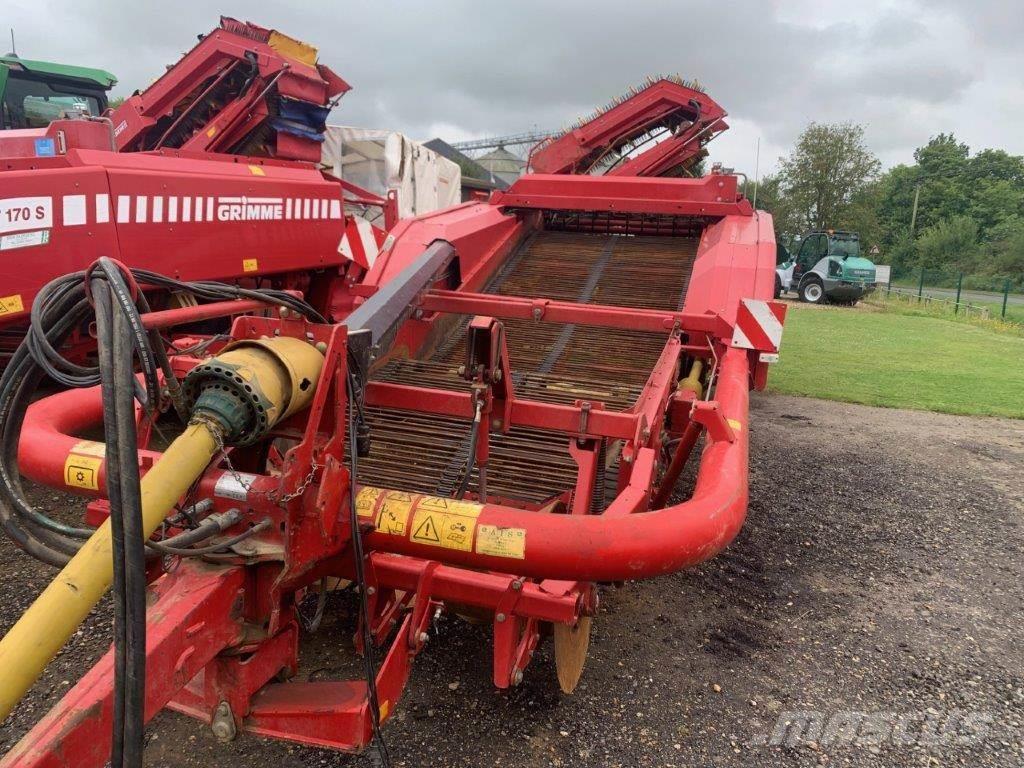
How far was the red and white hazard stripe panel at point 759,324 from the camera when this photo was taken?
328 cm

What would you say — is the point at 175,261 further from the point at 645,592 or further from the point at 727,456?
the point at 727,456

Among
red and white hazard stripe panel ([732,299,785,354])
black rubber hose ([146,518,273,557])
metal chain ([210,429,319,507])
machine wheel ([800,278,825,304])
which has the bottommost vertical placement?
black rubber hose ([146,518,273,557])

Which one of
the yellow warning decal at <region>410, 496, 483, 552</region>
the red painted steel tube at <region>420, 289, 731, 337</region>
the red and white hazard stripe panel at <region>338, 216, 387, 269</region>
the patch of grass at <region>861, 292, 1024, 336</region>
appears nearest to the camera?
the yellow warning decal at <region>410, 496, 483, 552</region>

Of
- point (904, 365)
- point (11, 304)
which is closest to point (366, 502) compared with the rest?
point (11, 304)

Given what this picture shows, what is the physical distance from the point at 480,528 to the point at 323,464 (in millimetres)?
373

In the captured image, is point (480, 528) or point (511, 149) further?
point (511, 149)

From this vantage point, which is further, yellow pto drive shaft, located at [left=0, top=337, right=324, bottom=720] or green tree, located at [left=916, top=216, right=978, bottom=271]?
green tree, located at [left=916, top=216, right=978, bottom=271]

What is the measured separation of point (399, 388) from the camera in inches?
94.0

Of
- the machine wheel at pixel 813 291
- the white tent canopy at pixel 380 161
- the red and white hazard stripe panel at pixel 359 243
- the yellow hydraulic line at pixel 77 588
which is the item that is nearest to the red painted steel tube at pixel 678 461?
the yellow hydraulic line at pixel 77 588

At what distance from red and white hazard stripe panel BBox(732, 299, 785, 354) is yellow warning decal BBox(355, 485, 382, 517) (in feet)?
6.92

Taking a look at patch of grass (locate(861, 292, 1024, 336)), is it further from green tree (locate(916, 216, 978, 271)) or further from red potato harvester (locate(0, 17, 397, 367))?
green tree (locate(916, 216, 978, 271))

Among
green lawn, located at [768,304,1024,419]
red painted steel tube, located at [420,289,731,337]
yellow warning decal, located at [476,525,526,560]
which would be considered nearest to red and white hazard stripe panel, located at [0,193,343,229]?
red painted steel tube, located at [420,289,731,337]

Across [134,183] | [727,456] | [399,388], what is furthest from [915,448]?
[134,183]

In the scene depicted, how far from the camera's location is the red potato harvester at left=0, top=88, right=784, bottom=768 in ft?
4.72
